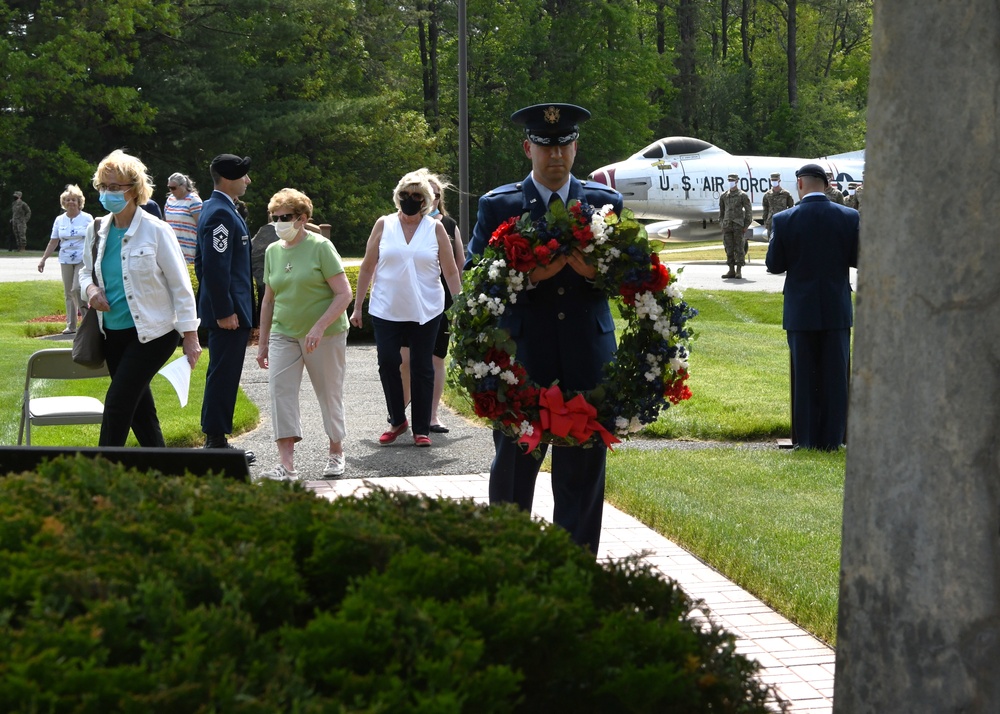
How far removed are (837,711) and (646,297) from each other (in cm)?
260

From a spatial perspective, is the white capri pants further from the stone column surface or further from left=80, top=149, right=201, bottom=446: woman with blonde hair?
the stone column surface

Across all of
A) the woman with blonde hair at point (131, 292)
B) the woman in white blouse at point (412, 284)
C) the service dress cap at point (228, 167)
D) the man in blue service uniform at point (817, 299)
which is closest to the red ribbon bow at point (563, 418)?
the woman with blonde hair at point (131, 292)

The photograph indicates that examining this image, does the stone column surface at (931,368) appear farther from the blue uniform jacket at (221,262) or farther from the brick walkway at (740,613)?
the blue uniform jacket at (221,262)

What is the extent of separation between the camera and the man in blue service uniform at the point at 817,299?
30.5 ft

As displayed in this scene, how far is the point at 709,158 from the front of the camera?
126 ft

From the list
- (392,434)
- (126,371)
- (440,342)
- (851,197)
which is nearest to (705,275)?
(851,197)

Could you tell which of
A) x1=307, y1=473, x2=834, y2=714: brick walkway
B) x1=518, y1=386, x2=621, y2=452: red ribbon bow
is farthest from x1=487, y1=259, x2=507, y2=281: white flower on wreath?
x1=307, y1=473, x2=834, y2=714: brick walkway

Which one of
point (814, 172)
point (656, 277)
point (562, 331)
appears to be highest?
point (814, 172)

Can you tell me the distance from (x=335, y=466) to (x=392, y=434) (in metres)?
1.33

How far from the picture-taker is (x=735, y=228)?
2562 centimetres

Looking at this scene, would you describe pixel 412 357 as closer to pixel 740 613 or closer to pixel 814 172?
pixel 814 172

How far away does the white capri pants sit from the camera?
805cm

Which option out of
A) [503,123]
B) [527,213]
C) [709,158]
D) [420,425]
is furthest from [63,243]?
[503,123]

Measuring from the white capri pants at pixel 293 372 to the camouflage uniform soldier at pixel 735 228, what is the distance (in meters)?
18.4
